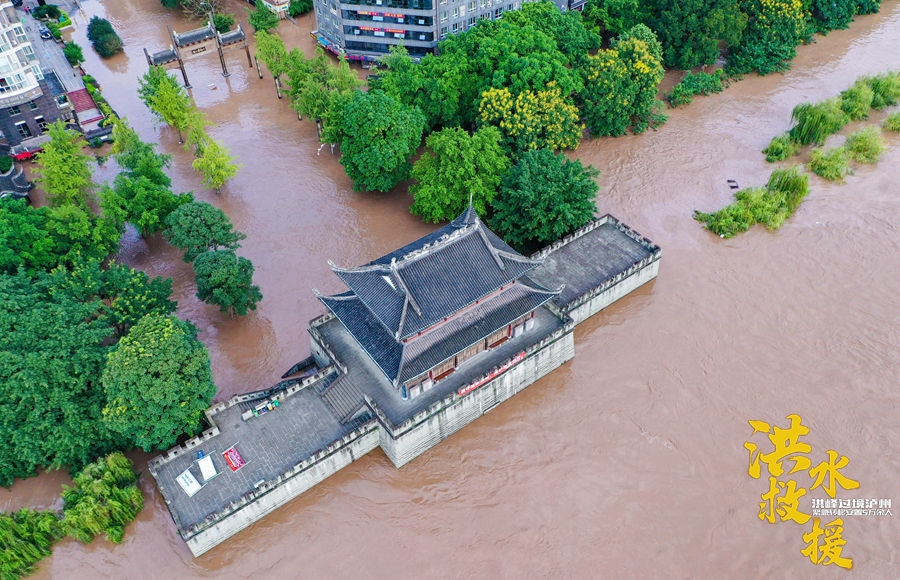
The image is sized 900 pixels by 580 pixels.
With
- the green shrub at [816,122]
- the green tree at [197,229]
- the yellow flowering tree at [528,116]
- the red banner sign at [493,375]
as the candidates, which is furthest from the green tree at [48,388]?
the green shrub at [816,122]

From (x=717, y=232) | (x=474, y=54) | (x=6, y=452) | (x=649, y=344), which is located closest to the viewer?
(x=6, y=452)

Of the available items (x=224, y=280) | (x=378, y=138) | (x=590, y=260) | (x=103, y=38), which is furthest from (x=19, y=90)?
(x=590, y=260)

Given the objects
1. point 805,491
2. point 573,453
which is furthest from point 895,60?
point 573,453

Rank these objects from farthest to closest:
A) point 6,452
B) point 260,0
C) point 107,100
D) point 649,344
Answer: point 260,0, point 107,100, point 649,344, point 6,452

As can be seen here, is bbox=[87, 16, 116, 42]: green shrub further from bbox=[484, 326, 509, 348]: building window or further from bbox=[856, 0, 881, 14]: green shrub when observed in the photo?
bbox=[856, 0, 881, 14]: green shrub

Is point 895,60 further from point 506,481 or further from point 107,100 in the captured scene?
point 107,100

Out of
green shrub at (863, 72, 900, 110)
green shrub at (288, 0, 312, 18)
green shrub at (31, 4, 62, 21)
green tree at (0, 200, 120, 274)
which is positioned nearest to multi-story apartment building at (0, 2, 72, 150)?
green tree at (0, 200, 120, 274)

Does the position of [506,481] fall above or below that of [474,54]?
below

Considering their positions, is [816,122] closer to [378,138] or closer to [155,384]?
[378,138]
